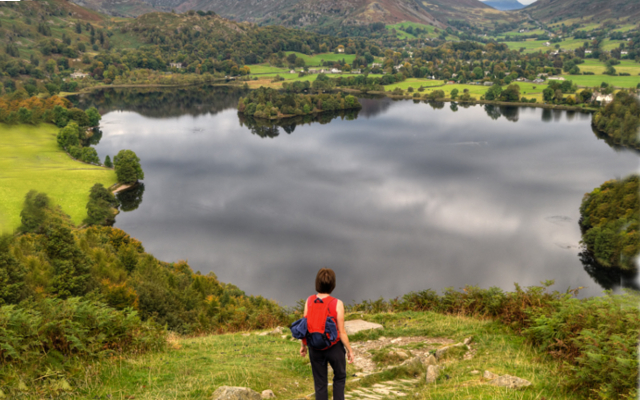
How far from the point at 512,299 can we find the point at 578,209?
189 ft

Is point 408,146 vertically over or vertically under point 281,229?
over

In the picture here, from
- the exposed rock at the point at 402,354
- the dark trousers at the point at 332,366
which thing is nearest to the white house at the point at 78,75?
the exposed rock at the point at 402,354

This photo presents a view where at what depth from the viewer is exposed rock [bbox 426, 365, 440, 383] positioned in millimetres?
8156

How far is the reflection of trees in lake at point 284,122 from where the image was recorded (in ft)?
362

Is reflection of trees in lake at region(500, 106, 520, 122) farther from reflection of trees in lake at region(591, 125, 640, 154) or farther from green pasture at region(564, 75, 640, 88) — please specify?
green pasture at region(564, 75, 640, 88)

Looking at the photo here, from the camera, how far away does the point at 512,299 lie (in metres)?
12.0

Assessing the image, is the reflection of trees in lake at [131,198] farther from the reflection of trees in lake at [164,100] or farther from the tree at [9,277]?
the reflection of trees in lake at [164,100]

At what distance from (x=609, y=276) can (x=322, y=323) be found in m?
50.3

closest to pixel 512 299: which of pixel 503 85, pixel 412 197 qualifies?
pixel 412 197

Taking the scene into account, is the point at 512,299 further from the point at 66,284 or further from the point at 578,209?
the point at 578,209

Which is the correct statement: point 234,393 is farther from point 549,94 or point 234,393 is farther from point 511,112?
point 549,94

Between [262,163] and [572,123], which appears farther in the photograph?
[572,123]

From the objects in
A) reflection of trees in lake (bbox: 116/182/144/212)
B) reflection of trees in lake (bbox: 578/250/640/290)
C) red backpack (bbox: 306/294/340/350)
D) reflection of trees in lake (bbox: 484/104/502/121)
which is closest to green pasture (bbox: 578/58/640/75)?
reflection of trees in lake (bbox: 484/104/502/121)

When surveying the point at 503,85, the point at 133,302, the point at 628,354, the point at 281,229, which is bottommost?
the point at 281,229
